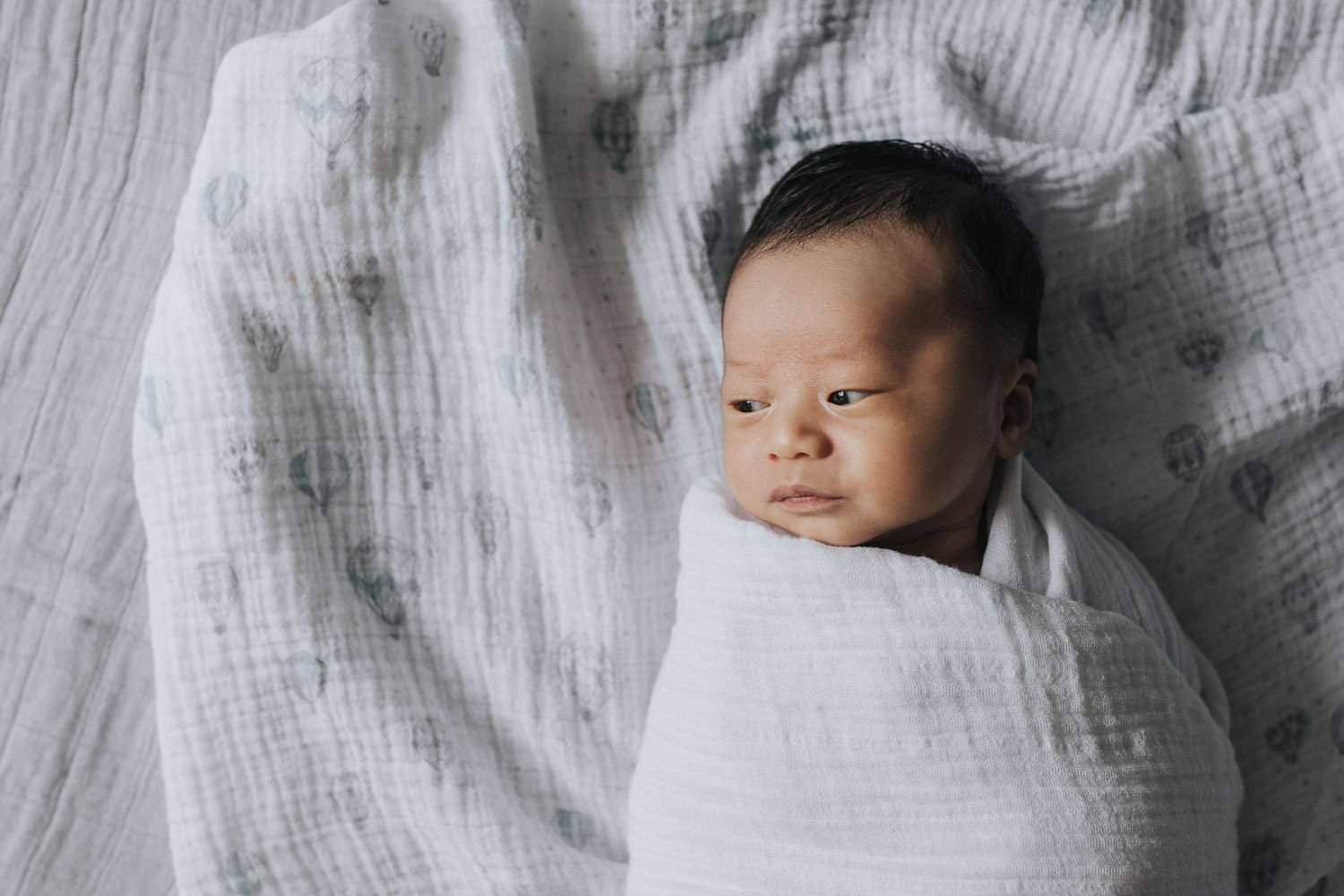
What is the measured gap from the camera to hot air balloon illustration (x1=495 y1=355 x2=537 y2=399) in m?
1.06

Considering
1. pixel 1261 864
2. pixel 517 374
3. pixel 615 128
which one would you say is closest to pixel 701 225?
pixel 615 128

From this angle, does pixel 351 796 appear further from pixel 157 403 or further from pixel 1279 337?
pixel 1279 337

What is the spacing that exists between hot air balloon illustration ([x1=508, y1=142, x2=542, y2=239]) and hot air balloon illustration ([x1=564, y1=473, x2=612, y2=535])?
257 millimetres

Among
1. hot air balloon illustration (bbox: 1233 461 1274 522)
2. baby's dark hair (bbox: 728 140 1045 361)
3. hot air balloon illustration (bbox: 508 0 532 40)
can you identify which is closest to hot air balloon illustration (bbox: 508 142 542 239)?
hot air balloon illustration (bbox: 508 0 532 40)

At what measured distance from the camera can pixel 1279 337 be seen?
1.09m

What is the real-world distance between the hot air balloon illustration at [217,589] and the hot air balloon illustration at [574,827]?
40 cm

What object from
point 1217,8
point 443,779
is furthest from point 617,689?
point 1217,8

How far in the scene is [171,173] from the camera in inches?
46.9

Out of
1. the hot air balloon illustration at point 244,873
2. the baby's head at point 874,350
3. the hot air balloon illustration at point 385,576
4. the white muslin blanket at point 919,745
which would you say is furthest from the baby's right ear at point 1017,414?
the hot air balloon illustration at point 244,873

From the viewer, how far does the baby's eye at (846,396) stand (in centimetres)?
89

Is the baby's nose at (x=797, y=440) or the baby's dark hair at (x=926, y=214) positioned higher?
the baby's dark hair at (x=926, y=214)

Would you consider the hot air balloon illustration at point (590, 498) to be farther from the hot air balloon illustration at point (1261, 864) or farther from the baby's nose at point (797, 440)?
the hot air balloon illustration at point (1261, 864)

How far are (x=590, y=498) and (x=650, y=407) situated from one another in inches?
4.7

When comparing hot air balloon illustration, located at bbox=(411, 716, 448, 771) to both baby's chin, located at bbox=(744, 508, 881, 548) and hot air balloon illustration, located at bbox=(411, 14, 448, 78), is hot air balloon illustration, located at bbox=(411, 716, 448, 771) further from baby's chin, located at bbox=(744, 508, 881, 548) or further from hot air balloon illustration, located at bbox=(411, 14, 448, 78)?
hot air balloon illustration, located at bbox=(411, 14, 448, 78)
